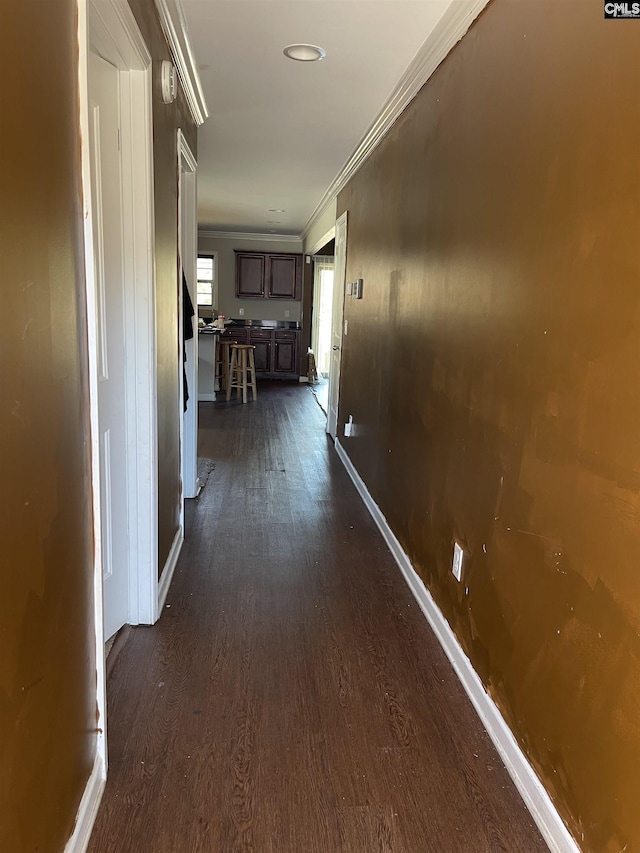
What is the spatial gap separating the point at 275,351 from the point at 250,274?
4.42 ft

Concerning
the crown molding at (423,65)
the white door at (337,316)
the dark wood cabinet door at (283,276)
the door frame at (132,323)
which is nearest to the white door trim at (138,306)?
the door frame at (132,323)

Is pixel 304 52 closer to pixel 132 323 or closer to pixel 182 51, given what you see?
pixel 182 51

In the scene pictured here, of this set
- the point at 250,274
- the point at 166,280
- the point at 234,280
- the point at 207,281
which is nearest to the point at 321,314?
the point at 250,274

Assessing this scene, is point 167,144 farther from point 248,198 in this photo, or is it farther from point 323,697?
point 248,198

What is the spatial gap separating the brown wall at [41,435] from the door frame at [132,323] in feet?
0.16

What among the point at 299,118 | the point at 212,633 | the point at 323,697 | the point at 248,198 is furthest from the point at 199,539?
the point at 248,198

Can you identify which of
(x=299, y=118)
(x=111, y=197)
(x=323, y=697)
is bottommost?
(x=323, y=697)

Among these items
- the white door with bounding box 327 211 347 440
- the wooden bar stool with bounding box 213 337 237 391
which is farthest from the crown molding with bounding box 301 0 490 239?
the wooden bar stool with bounding box 213 337 237 391

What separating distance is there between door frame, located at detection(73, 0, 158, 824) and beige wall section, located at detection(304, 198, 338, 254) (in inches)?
158

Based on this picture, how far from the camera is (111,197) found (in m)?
2.02

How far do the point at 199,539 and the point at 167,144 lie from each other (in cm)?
199

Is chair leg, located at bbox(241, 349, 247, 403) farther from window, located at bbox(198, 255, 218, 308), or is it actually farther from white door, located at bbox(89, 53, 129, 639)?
white door, located at bbox(89, 53, 129, 639)

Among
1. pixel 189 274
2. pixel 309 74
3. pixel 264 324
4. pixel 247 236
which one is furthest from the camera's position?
Answer: pixel 264 324

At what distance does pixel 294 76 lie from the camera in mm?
2934
